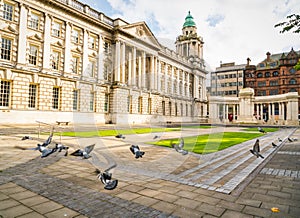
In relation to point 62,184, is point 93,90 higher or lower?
higher

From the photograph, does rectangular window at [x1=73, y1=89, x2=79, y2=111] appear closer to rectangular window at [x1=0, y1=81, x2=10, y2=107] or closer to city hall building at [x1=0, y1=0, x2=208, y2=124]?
city hall building at [x1=0, y1=0, x2=208, y2=124]

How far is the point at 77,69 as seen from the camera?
1139 inches

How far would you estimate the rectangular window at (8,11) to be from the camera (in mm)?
21628

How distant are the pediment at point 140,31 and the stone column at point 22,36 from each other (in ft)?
48.1

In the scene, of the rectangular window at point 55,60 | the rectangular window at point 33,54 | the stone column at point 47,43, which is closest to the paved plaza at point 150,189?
the rectangular window at point 33,54

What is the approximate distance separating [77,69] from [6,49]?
8.83 metres

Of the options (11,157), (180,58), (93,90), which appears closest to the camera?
(11,157)

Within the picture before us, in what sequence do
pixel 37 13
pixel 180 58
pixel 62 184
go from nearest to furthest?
pixel 62 184
pixel 37 13
pixel 180 58

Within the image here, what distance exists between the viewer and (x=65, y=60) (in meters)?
26.8

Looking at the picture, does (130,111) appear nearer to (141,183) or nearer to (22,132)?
(22,132)

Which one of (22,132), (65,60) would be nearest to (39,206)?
(22,132)

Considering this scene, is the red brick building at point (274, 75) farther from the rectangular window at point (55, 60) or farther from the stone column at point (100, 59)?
the rectangular window at point (55, 60)

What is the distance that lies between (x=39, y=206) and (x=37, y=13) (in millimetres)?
27111

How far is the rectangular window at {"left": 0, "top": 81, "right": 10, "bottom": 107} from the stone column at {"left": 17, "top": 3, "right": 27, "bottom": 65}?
112 inches
